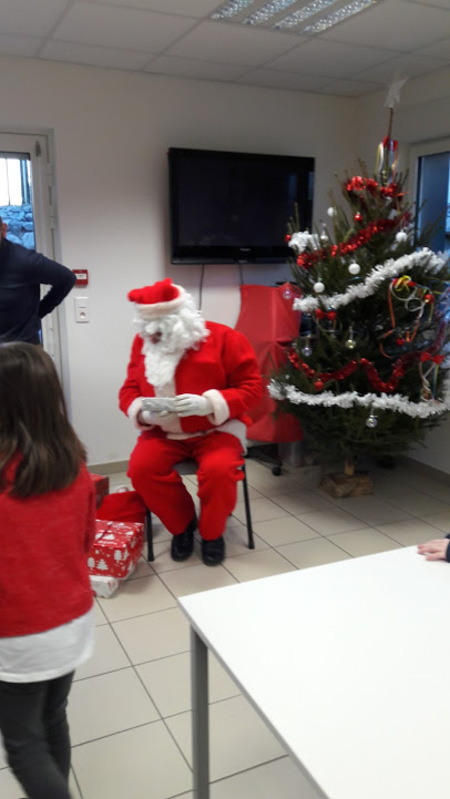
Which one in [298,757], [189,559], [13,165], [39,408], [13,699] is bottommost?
[189,559]

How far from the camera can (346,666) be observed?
1.06 metres

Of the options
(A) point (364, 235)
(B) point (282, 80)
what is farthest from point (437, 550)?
(B) point (282, 80)

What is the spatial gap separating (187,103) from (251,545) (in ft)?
8.89

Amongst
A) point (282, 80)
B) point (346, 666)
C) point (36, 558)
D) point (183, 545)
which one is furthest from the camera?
point (282, 80)

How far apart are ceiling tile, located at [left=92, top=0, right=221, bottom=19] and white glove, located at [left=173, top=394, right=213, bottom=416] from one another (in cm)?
170

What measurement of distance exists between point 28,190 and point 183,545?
230 centimetres

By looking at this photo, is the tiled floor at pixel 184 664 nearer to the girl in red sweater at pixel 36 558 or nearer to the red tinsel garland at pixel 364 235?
the girl in red sweater at pixel 36 558

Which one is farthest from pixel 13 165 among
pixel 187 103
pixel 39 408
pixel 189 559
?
pixel 39 408

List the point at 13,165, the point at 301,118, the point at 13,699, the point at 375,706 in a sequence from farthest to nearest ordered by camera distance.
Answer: the point at 301,118 < the point at 13,165 < the point at 13,699 < the point at 375,706

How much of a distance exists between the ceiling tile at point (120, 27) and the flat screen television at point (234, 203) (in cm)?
68

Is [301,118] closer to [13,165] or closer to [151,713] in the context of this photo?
[13,165]

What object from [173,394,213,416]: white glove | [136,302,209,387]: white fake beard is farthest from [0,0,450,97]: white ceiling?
[173,394,213,416]: white glove

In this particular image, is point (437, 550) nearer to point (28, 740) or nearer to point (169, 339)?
point (28, 740)

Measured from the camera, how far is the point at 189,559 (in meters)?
2.97
